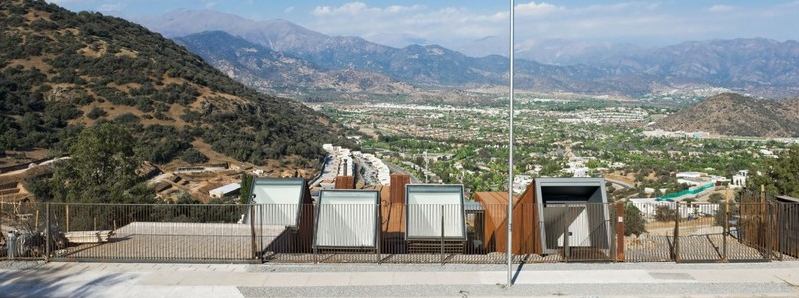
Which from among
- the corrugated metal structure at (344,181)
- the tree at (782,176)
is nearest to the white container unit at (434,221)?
the corrugated metal structure at (344,181)

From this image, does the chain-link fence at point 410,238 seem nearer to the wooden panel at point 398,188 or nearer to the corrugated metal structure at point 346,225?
the corrugated metal structure at point 346,225

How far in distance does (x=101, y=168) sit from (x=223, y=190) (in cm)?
1373

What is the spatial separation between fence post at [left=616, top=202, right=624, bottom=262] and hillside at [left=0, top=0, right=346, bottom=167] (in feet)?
117

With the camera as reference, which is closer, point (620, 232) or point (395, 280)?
point (395, 280)

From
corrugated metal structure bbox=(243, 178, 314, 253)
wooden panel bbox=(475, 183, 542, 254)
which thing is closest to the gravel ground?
wooden panel bbox=(475, 183, 542, 254)

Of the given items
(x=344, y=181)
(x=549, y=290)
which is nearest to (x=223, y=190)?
(x=344, y=181)

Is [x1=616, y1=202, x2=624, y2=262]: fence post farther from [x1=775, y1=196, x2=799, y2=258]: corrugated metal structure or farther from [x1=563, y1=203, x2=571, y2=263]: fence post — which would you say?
[x1=775, y1=196, x2=799, y2=258]: corrugated metal structure

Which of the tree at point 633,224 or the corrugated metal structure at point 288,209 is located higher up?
the corrugated metal structure at point 288,209

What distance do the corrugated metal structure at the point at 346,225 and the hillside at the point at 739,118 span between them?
13193 centimetres

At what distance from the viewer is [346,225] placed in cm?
1526

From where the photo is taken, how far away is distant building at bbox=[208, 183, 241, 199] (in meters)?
38.1

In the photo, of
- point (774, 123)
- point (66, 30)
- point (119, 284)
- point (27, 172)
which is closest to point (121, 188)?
point (119, 284)

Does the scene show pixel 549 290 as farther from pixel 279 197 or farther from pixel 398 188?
pixel 279 197

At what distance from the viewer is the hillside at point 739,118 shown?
13112 cm
